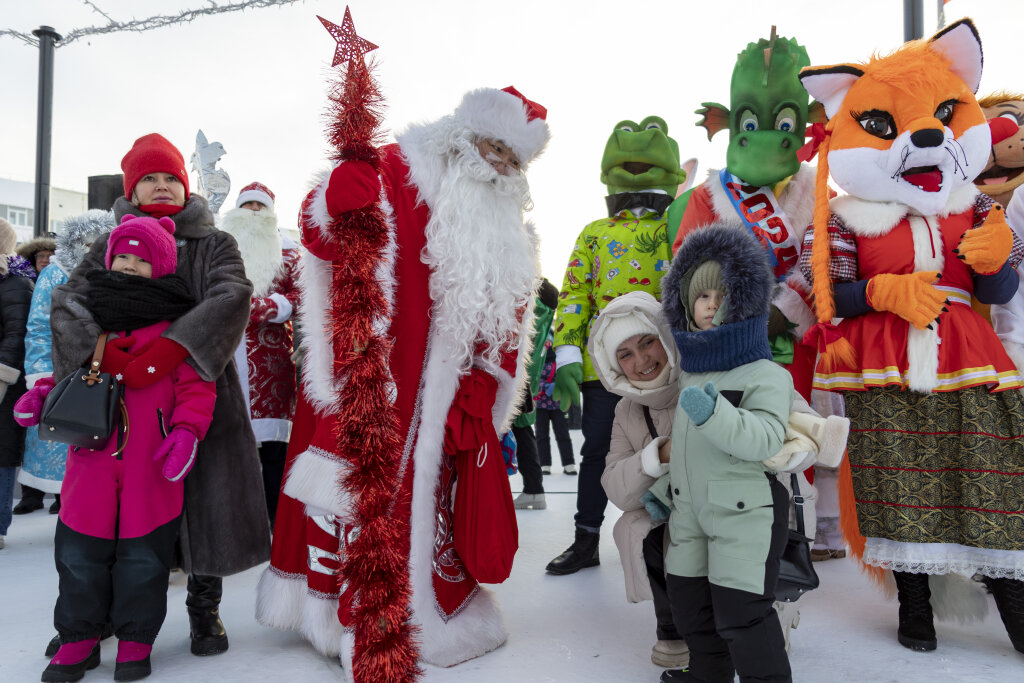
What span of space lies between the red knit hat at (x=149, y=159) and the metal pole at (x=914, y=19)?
320 cm

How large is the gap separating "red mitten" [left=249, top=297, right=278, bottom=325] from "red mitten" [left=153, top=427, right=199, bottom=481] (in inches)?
51.4

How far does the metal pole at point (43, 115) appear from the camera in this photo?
544 cm

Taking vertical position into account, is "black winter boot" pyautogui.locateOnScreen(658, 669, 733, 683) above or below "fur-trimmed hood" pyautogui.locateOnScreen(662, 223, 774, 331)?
below

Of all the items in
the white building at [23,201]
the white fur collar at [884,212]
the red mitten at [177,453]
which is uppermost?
the white building at [23,201]

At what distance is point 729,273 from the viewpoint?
1989 mm

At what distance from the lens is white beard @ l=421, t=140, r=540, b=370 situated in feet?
7.65

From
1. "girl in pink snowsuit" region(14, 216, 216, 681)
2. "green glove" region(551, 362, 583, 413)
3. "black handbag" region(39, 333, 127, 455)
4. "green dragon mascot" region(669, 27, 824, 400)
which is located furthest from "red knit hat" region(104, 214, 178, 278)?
"green dragon mascot" region(669, 27, 824, 400)

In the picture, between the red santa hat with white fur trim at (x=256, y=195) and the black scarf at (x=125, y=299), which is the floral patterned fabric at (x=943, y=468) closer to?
the black scarf at (x=125, y=299)

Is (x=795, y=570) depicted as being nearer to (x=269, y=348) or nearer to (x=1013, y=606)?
(x=1013, y=606)

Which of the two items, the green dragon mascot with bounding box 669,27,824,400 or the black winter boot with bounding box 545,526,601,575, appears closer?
the green dragon mascot with bounding box 669,27,824,400

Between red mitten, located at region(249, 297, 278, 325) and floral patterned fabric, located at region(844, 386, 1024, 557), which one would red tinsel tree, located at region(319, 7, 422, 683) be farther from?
red mitten, located at region(249, 297, 278, 325)

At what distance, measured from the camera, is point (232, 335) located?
7.80 feet

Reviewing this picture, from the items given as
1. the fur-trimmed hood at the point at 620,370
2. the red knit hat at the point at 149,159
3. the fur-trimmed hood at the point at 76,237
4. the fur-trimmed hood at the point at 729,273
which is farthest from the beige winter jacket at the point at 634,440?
the fur-trimmed hood at the point at 76,237

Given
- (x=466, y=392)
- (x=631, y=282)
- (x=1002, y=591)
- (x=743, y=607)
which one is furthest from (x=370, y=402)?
(x=1002, y=591)
